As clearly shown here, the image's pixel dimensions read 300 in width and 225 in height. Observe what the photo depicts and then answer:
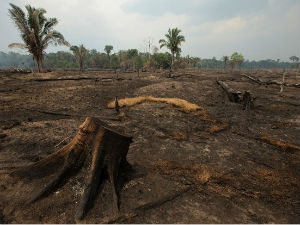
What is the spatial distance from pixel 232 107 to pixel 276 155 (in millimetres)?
6086

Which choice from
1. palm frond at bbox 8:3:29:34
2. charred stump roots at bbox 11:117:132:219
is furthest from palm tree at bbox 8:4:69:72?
charred stump roots at bbox 11:117:132:219

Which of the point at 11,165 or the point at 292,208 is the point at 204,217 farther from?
the point at 11,165

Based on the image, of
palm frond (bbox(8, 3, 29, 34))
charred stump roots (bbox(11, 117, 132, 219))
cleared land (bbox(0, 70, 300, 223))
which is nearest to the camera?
cleared land (bbox(0, 70, 300, 223))

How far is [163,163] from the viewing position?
482cm

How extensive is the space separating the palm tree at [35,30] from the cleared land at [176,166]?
1558 centimetres

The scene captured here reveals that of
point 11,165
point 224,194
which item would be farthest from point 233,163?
point 11,165

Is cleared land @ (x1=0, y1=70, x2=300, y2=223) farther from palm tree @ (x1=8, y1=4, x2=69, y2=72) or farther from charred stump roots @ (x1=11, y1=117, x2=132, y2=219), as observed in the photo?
palm tree @ (x1=8, y1=4, x2=69, y2=72)

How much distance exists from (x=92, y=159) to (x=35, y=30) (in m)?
24.1

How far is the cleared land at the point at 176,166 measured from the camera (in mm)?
3230

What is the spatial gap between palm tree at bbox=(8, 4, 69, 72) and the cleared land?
15.6 metres

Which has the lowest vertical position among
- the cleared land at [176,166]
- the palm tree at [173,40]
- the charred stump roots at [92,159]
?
the cleared land at [176,166]

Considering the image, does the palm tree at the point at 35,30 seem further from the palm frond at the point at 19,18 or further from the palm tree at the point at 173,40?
the palm tree at the point at 173,40

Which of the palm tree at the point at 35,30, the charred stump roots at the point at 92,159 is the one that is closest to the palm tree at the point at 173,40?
the palm tree at the point at 35,30

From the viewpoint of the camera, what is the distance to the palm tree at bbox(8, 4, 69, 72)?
20605mm
